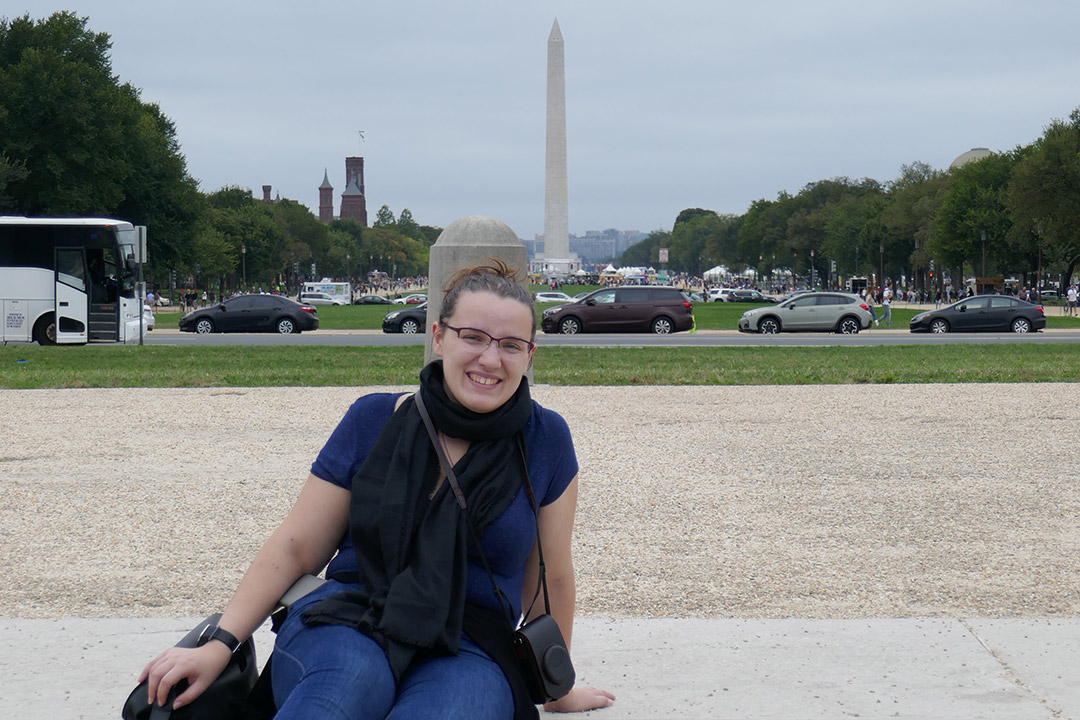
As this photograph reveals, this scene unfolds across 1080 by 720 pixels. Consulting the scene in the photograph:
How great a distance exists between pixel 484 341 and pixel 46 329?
26695mm

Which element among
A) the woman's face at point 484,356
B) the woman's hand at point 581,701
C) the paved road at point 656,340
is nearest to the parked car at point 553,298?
the paved road at point 656,340

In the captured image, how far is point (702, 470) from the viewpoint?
327 inches

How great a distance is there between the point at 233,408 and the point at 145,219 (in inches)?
1837

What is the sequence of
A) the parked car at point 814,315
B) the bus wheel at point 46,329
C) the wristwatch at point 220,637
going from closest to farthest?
1. the wristwatch at point 220,637
2. the bus wheel at point 46,329
3. the parked car at point 814,315

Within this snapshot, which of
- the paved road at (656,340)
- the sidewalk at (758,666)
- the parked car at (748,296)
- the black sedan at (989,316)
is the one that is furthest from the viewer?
the parked car at (748,296)

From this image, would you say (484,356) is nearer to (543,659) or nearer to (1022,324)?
(543,659)

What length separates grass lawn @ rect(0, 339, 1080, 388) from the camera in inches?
610

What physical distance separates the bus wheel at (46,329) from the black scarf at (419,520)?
26.4m

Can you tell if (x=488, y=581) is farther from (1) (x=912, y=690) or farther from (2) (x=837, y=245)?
(2) (x=837, y=245)

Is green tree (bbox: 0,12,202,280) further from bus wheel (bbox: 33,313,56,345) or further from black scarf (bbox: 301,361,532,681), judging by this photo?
black scarf (bbox: 301,361,532,681)

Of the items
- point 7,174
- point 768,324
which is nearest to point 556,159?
point 7,174

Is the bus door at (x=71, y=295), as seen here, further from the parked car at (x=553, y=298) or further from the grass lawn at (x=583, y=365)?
the parked car at (x=553, y=298)

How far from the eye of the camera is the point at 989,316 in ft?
112

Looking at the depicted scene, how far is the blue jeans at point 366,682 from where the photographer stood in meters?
2.46
